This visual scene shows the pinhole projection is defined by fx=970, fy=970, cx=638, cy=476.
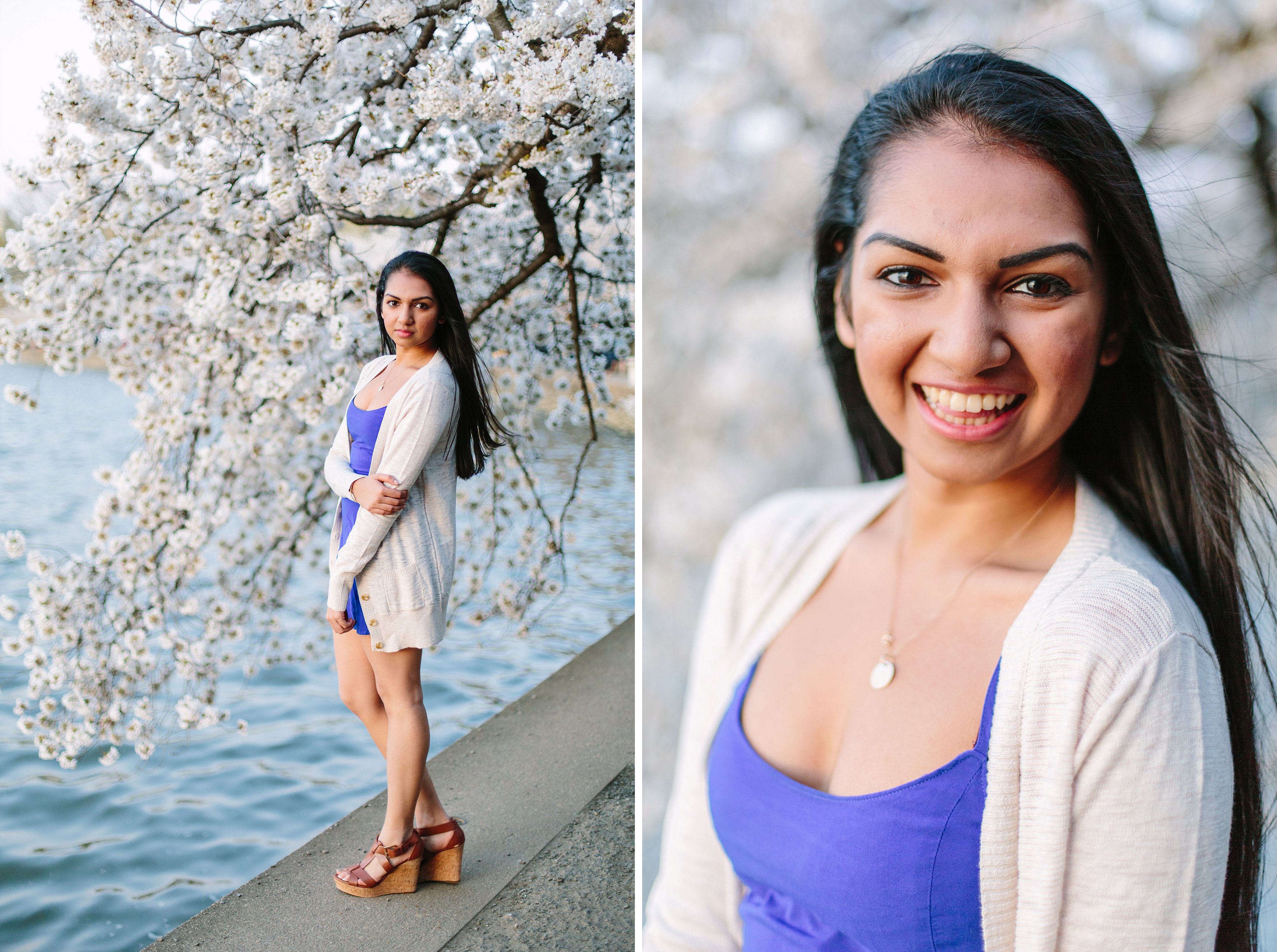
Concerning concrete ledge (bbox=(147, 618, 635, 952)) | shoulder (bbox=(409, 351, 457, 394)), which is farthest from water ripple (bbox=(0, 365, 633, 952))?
shoulder (bbox=(409, 351, 457, 394))

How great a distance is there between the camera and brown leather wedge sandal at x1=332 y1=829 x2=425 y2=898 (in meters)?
2.27

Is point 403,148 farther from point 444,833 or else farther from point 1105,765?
point 1105,765

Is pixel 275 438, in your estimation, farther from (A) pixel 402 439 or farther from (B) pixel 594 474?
(B) pixel 594 474

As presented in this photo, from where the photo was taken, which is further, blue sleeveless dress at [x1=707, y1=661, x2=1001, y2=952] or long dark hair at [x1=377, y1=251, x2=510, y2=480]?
long dark hair at [x1=377, y1=251, x2=510, y2=480]

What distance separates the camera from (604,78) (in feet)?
8.16

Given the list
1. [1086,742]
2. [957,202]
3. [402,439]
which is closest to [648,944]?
[1086,742]

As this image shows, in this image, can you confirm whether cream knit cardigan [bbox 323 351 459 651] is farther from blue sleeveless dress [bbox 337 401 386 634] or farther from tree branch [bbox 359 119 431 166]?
tree branch [bbox 359 119 431 166]

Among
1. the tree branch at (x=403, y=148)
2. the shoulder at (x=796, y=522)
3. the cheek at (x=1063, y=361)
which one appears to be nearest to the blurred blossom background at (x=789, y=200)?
the shoulder at (x=796, y=522)

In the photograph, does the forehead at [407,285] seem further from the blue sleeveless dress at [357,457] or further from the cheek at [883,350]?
the cheek at [883,350]

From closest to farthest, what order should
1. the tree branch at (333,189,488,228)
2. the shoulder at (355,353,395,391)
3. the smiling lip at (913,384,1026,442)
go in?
1. the smiling lip at (913,384,1026,442)
2. the shoulder at (355,353,395,391)
3. the tree branch at (333,189,488,228)

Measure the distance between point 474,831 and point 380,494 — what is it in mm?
1104

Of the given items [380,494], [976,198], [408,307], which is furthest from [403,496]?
[976,198]

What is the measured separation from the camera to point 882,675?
1.27m

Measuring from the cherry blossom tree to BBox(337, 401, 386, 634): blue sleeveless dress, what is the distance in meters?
0.65
